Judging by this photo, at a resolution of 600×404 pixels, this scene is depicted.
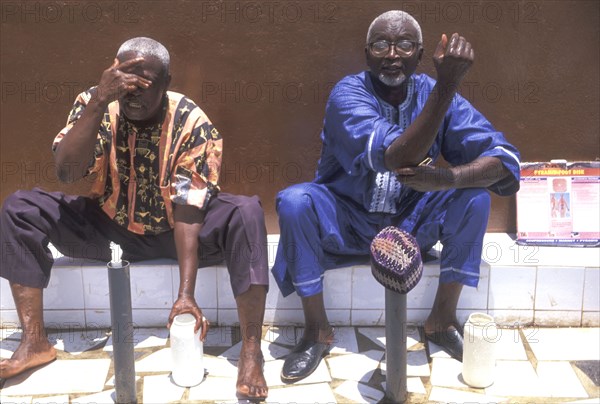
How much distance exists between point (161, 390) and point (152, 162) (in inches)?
45.4

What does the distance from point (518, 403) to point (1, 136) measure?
3314 millimetres

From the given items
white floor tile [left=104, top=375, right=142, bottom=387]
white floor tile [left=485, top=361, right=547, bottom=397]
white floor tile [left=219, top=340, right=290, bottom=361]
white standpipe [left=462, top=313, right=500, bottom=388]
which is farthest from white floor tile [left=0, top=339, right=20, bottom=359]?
white floor tile [left=485, top=361, right=547, bottom=397]

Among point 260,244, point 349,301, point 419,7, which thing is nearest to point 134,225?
point 260,244

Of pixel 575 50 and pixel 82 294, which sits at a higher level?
pixel 575 50

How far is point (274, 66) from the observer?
→ 4418 mm

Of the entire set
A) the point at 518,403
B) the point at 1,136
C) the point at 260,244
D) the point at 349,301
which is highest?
the point at 1,136

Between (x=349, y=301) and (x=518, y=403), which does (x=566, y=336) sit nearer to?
(x=518, y=403)

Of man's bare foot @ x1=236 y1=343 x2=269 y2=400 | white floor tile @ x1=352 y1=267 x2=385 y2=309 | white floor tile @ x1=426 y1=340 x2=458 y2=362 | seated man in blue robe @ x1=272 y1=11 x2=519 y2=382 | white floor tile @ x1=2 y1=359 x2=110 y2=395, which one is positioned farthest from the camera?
white floor tile @ x1=352 y1=267 x2=385 y2=309

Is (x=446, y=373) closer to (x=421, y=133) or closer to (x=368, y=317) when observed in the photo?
(x=368, y=317)

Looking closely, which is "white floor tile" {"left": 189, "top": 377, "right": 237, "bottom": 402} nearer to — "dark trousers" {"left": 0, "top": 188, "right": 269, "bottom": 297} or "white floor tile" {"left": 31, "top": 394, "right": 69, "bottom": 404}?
"dark trousers" {"left": 0, "top": 188, "right": 269, "bottom": 297}

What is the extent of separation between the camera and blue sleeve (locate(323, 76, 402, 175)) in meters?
3.54

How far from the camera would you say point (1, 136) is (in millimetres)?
4520

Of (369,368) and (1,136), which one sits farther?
(1,136)

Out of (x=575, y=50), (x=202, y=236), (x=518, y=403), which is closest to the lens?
(x=518, y=403)
